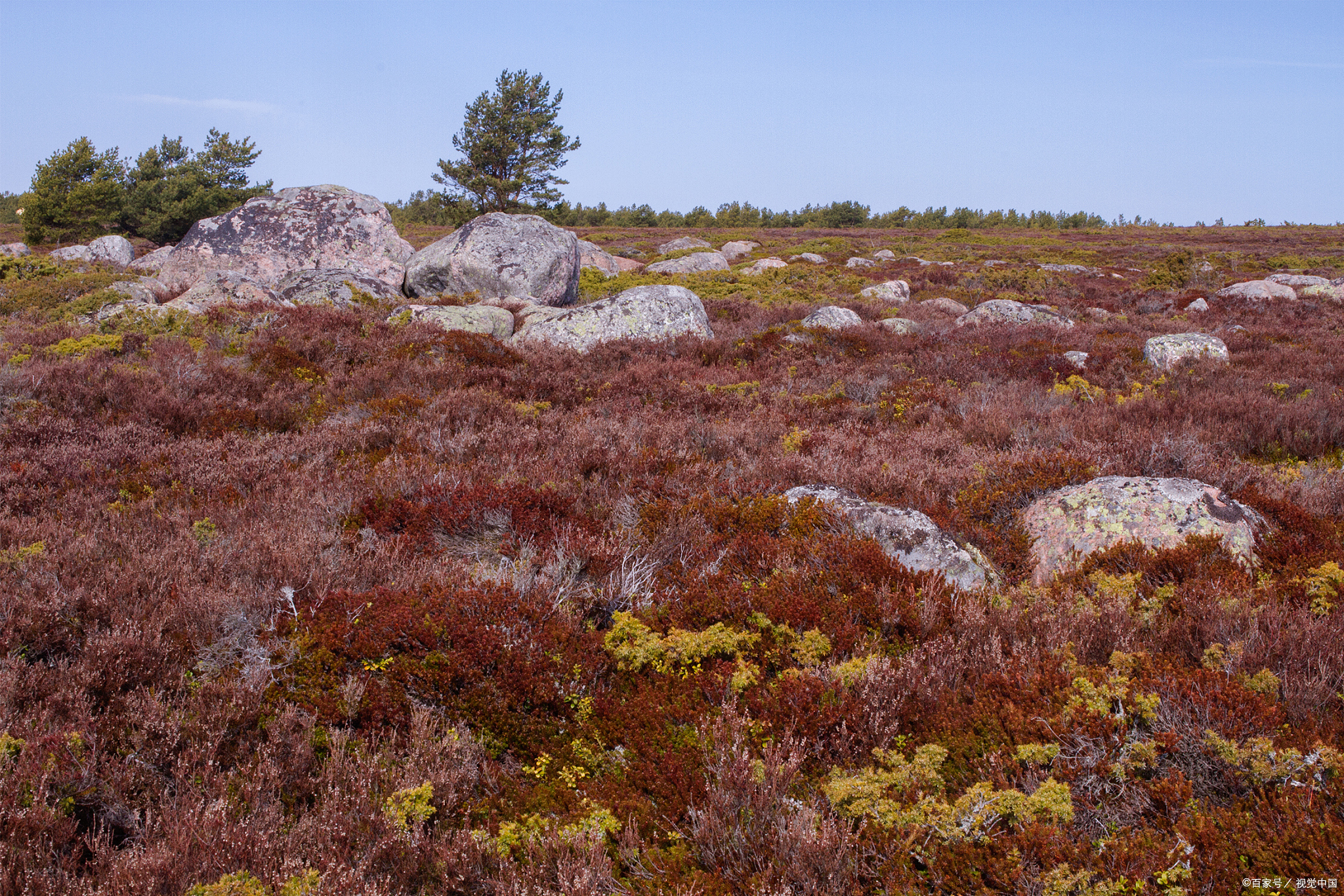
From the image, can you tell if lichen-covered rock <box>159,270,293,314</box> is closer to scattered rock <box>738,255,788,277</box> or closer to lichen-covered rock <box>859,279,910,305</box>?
lichen-covered rock <box>859,279,910,305</box>

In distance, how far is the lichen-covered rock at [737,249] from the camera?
3853cm

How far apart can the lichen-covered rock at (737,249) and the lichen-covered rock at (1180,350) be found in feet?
90.1

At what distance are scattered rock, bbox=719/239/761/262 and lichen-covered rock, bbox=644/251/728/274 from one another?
7.32 m

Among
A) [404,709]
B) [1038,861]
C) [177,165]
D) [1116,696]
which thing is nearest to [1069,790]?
[1038,861]

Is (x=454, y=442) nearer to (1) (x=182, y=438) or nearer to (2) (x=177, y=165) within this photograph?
(1) (x=182, y=438)

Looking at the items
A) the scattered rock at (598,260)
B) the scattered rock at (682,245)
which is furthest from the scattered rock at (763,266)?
the scattered rock at (682,245)

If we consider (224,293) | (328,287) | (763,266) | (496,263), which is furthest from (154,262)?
(763,266)

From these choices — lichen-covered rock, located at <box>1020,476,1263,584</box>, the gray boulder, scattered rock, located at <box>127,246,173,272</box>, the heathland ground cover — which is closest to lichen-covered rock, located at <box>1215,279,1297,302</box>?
the heathland ground cover

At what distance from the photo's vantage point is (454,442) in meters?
6.45

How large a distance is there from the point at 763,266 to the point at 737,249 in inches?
532

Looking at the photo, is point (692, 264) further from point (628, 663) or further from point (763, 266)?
point (628, 663)

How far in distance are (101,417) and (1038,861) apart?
328 inches

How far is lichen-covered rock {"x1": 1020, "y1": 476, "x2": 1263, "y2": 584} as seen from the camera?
445 centimetres

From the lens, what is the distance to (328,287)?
1400cm
